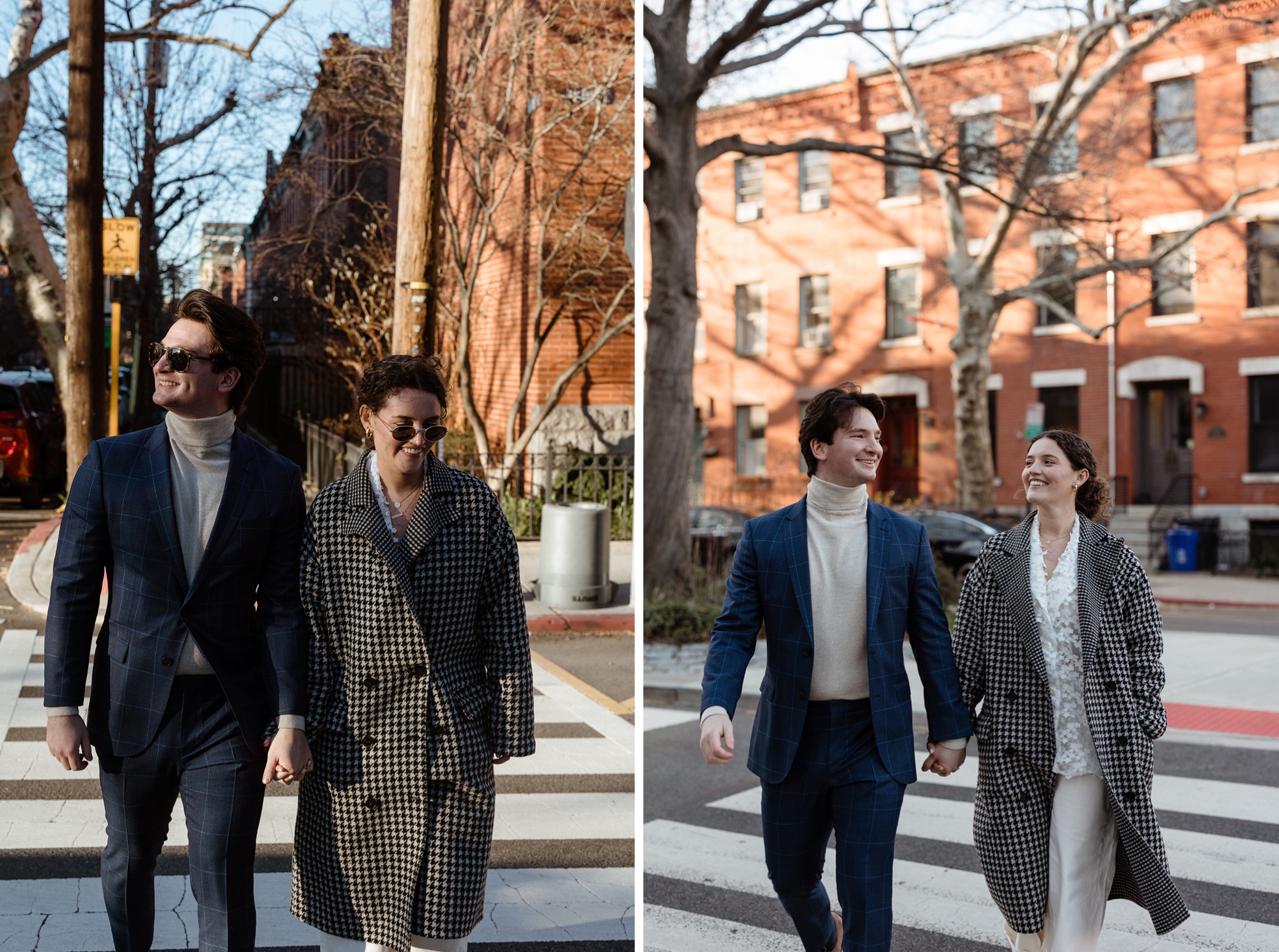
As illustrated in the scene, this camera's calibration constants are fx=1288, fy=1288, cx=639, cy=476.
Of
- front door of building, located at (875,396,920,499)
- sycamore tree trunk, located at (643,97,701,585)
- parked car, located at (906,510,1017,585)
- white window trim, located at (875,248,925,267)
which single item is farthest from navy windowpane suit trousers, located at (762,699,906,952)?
white window trim, located at (875,248,925,267)

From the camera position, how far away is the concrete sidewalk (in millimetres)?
11359

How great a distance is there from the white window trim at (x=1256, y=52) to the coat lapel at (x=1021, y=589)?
83.7 ft

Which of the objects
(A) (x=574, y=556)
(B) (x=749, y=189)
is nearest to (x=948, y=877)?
(A) (x=574, y=556)

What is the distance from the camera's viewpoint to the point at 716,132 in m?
35.2

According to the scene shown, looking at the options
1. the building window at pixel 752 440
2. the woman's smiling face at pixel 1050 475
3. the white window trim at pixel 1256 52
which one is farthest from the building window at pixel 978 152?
the woman's smiling face at pixel 1050 475

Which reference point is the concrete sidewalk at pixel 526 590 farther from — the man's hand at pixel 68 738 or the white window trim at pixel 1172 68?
the white window trim at pixel 1172 68

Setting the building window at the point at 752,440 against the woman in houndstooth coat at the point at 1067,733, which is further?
the building window at the point at 752,440

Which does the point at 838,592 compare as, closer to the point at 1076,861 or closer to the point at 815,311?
the point at 1076,861

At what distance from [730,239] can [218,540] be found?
109ft

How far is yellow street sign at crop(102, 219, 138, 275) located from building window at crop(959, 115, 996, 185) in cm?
943

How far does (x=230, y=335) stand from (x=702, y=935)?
335cm

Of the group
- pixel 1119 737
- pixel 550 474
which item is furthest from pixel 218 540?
pixel 550 474

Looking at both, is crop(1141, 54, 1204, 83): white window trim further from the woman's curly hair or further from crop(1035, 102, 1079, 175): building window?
the woman's curly hair

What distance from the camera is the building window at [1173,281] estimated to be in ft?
86.4
